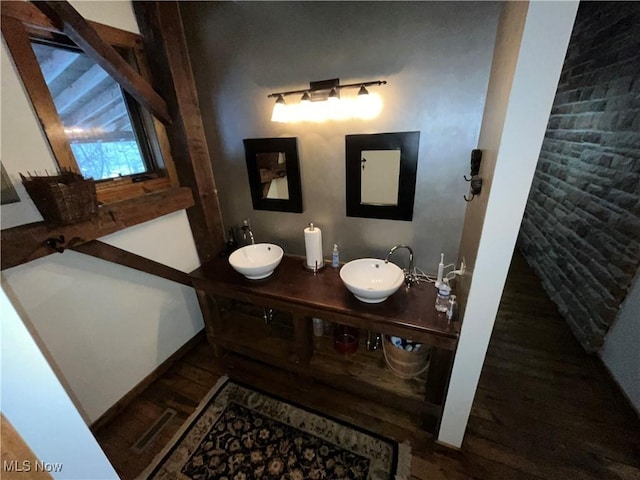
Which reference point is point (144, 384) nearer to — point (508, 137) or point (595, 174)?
point (508, 137)

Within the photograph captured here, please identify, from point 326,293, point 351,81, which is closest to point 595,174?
point 351,81

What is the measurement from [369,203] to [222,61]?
1.30m

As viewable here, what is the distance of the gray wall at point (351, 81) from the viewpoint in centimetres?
127

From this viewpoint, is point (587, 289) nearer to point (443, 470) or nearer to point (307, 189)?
point (443, 470)

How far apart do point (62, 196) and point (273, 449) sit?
1.67m

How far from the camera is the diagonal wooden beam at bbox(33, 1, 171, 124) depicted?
1.17m

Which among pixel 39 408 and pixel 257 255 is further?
pixel 257 255

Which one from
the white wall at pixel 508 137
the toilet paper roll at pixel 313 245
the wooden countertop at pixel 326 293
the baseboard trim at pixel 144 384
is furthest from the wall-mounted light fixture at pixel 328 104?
the baseboard trim at pixel 144 384

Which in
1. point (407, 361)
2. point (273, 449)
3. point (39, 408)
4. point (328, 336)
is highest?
point (39, 408)

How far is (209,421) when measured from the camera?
1636mm

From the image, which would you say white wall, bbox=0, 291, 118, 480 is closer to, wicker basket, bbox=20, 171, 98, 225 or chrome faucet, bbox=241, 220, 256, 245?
wicker basket, bbox=20, 171, 98, 225

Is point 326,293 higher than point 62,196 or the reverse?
the reverse

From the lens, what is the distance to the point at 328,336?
78.9 inches

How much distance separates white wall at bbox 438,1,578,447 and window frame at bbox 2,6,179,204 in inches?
74.8
